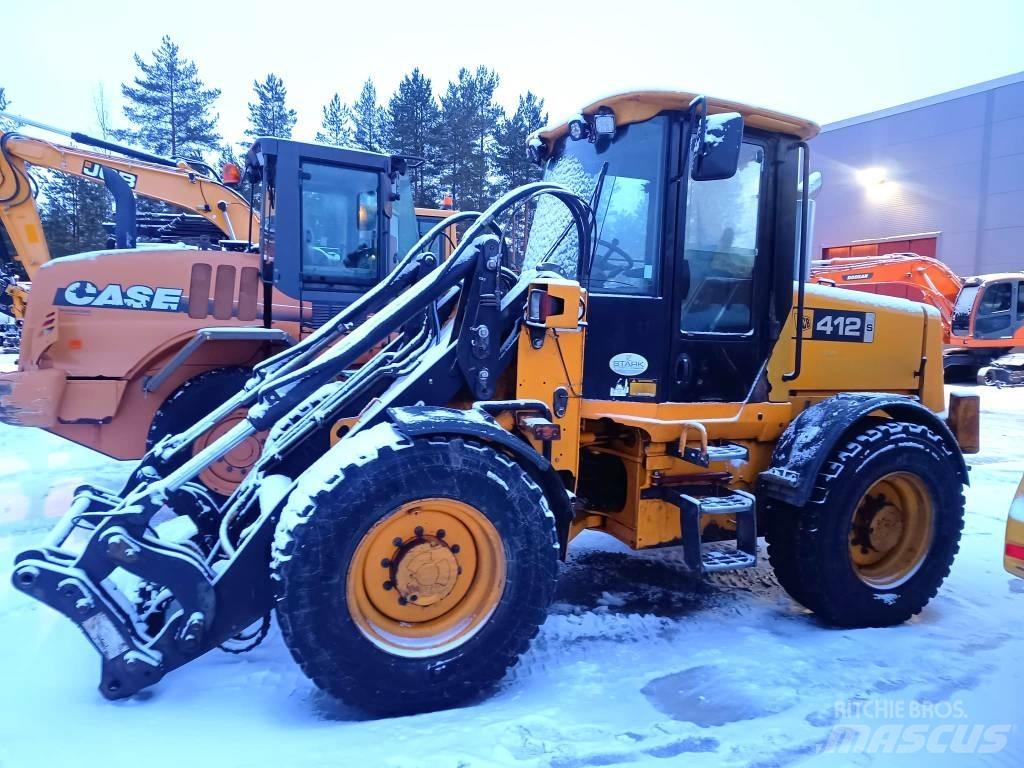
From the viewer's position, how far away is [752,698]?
9.65 feet

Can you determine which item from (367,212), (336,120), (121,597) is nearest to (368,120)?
(336,120)

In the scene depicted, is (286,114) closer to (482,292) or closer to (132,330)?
(132,330)

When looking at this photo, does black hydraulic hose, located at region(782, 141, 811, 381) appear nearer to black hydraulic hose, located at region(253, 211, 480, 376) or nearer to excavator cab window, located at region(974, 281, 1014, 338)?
black hydraulic hose, located at region(253, 211, 480, 376)

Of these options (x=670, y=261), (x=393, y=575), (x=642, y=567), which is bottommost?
(x=642, y=567)

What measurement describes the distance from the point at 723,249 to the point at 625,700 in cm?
231

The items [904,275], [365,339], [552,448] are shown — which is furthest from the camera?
[904,275]

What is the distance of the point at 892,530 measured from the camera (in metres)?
3.90

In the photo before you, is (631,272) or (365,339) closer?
(365,339)

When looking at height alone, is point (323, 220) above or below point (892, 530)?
above

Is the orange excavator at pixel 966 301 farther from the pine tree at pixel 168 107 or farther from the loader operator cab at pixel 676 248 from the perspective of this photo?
the pine tree at pixel 168 107

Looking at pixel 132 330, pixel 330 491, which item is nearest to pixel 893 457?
pixel 330 491

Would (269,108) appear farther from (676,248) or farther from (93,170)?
(676,248)

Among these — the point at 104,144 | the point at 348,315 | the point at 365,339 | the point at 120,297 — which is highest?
the point at 104,144

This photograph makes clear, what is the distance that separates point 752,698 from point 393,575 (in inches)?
62.5
